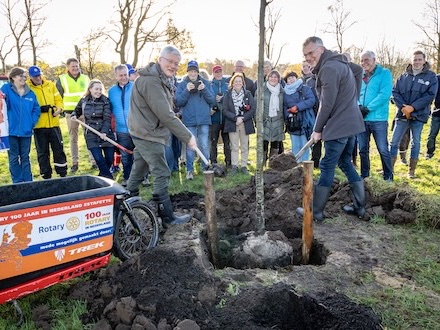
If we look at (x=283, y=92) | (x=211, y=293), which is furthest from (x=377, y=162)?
(x=211, y=293)

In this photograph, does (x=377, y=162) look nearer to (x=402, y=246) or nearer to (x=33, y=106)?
(x=402, y=246)

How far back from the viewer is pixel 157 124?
502cm

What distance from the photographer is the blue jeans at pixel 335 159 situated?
5.02 m

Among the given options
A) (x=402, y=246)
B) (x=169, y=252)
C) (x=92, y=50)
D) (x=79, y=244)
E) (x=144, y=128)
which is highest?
(x=92, y=50)

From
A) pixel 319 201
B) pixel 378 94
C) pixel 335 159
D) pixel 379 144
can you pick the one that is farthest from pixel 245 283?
pixel 378 94

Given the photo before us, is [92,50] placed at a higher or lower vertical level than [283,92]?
higher

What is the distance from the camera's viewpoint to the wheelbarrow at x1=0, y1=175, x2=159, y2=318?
3059mm

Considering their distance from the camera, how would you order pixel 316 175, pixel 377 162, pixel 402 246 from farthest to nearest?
pixel 377 162 < pixel 316 175 < pixel 402 246

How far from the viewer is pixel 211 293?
11.0 feet

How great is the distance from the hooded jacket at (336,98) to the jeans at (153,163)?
80.3 inches

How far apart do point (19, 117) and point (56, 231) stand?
4.27m

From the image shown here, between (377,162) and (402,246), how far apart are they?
4.79 metres

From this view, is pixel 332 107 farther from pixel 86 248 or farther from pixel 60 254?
pixel 60 254

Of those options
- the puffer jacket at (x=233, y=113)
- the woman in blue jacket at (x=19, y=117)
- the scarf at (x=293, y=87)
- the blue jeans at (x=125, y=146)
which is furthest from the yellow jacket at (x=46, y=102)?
the scarf at (x=293, y=87)
